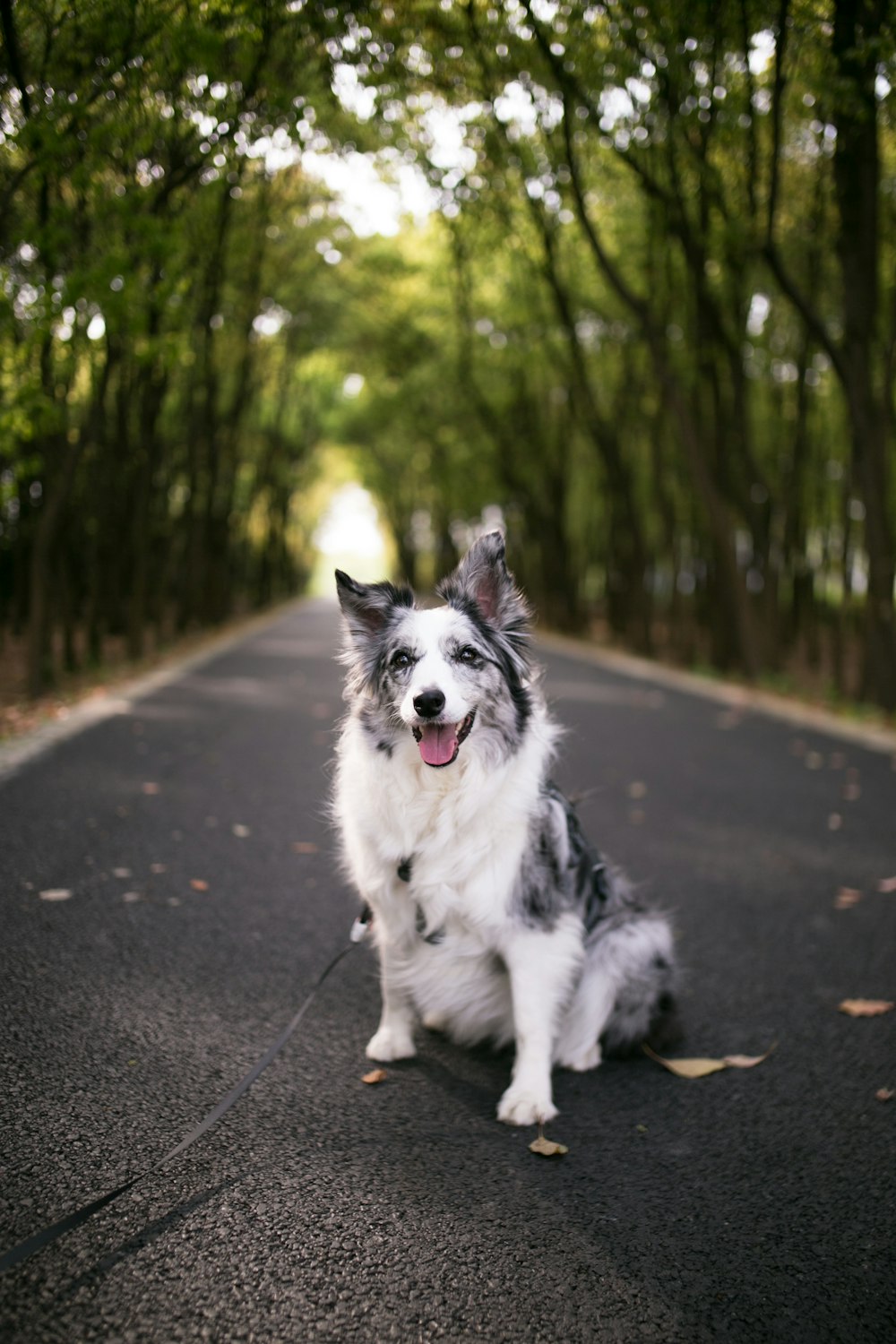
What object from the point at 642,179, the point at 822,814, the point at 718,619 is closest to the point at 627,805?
the point at 822,814

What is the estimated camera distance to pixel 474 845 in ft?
11.2

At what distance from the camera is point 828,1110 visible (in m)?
3.42

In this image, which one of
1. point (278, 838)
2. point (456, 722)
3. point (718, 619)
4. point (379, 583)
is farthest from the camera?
point (718, 619)

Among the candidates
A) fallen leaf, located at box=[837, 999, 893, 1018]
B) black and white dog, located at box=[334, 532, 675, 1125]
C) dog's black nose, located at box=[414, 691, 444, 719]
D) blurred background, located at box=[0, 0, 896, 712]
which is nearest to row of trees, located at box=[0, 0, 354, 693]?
blurred background, located at box=[0, 0, 896, 712]

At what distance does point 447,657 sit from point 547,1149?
162 centimetres

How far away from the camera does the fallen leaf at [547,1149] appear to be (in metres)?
3.09

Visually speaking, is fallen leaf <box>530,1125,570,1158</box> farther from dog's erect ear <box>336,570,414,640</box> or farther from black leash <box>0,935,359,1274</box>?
dog's erect ear <box>336,570,414,640</box>

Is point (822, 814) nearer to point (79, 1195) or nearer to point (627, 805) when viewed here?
point (627, 805)

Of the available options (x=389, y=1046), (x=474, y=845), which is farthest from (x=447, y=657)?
(x=389, y=1046)

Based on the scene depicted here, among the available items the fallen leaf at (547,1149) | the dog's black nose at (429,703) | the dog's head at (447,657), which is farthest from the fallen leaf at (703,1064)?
the dog's black nose at (429,703)

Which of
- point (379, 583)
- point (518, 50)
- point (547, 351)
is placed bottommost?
point (379, 583)

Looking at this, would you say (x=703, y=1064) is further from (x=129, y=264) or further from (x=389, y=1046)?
(x=129, y=264)

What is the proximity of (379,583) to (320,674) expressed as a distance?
14.9 m

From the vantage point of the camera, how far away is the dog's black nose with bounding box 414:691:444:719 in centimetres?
324
